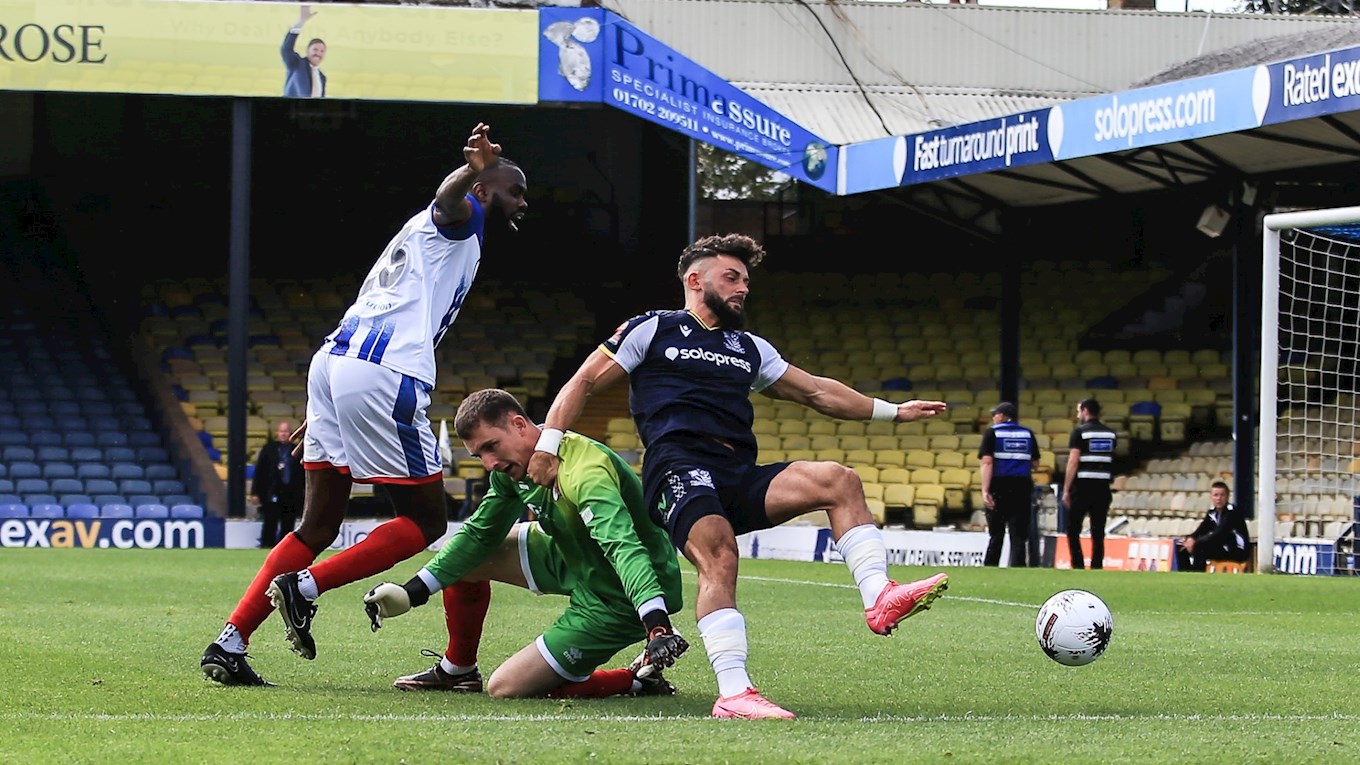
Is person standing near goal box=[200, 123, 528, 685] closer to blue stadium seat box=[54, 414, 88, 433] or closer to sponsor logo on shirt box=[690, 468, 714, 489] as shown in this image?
sponsor logo on shirt box=[690, 468, 714, 489]

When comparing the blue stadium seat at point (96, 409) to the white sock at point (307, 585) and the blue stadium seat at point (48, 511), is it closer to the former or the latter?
the blue stadium seat at point (48, 511)

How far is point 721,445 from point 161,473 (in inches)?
744

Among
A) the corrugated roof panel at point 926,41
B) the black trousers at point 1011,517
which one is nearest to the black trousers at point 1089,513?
the black trousers at point 1011,517

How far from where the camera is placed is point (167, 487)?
23.4 meters

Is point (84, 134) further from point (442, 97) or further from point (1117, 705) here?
point (1117, 705)

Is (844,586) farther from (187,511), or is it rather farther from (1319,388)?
(187,511)

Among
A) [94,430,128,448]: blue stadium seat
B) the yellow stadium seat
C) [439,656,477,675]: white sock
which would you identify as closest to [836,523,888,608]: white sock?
[439,656,477,675]: white sock

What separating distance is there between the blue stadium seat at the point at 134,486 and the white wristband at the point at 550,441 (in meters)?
18.3

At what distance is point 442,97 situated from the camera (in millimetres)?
20641

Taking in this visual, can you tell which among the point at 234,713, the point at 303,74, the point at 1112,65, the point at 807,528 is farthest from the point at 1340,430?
the point at 234,713

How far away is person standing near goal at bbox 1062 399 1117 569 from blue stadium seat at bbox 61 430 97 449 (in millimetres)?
13211

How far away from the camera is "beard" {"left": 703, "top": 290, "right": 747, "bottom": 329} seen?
6340 mm

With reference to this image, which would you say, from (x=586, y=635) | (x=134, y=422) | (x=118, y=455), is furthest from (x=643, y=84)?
(x=586, y=635)

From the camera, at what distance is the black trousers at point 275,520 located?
807 inches
